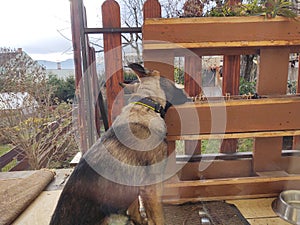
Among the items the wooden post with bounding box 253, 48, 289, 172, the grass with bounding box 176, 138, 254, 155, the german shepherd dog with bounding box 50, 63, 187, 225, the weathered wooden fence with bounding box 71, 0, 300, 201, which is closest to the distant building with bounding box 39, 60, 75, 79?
the weathered wooden fence with bounding box 71, 0, 300, 201

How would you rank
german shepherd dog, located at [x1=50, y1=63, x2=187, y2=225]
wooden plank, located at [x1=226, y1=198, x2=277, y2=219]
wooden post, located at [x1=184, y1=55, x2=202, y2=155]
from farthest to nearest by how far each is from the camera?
wooden post, located at [x1=184, y1=55, x2=202, y2=155]
wooden plank, located at [x1=226, y1=198, x2=277, y2=219]
german shepherd dog, located at [x1=50, y1=63, x2=187, y2=225]

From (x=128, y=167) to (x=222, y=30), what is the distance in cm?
105

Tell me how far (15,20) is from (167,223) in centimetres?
222

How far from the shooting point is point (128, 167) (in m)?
1.35

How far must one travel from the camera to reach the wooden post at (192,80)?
193 cm

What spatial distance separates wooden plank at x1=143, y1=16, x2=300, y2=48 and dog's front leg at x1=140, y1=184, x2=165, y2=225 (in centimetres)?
93

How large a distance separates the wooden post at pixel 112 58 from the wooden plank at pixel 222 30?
1.30ft

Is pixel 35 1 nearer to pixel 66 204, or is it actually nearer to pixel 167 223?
pixel 66 204

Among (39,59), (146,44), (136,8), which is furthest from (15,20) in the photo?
(146,44)

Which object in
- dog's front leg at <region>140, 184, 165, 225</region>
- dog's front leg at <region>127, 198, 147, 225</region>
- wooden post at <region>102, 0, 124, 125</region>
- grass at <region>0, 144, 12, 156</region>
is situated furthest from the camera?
grass at <region>0, 144, 12, 156</region>

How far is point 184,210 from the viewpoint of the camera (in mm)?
1751

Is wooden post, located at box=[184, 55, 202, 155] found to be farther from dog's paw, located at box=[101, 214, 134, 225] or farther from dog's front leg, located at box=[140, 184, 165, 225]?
dog's paw, located at box=[101, 214, 134, 225]

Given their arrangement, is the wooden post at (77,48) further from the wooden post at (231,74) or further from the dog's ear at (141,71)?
the wooden post at (231,74)

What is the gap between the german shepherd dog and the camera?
1157 mm
